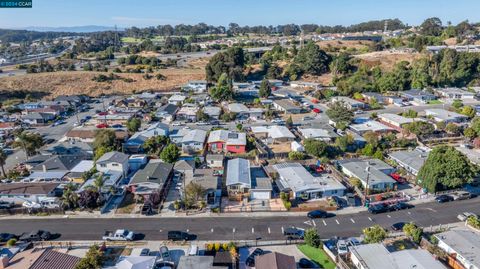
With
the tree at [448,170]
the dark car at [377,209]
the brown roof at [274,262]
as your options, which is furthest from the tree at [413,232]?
the brown roof at [274,262]

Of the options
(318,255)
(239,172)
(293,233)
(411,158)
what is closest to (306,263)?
(318,255)

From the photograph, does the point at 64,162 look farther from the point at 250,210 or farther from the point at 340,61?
the point at 340,61

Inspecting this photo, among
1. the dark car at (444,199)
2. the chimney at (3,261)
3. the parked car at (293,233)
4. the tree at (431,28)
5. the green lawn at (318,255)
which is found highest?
the tree at (431,28)

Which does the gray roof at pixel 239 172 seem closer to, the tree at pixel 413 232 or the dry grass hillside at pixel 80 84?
the tree at pixel 413 232

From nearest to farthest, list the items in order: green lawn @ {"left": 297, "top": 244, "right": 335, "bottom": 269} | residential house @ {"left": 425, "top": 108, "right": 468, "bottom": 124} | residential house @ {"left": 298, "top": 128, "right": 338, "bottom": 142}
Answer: green lawn @ {"left": 297, "top": 244, "right": 335, "bottom": 269} → residential house @ {"left": 298, "top": 128, "right": 338, "bottom": 142} → residential house @ {"left": 425, "top": 108, "right": 468, "bottom": 124}

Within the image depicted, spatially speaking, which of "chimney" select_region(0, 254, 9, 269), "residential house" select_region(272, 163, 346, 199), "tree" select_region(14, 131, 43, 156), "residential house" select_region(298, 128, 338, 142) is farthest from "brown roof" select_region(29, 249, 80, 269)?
"residential house" select_region(298, 128, 338, 142)

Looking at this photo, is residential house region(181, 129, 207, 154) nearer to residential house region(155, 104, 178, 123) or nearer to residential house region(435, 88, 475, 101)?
residential house region(155, 104, 178, 123)
